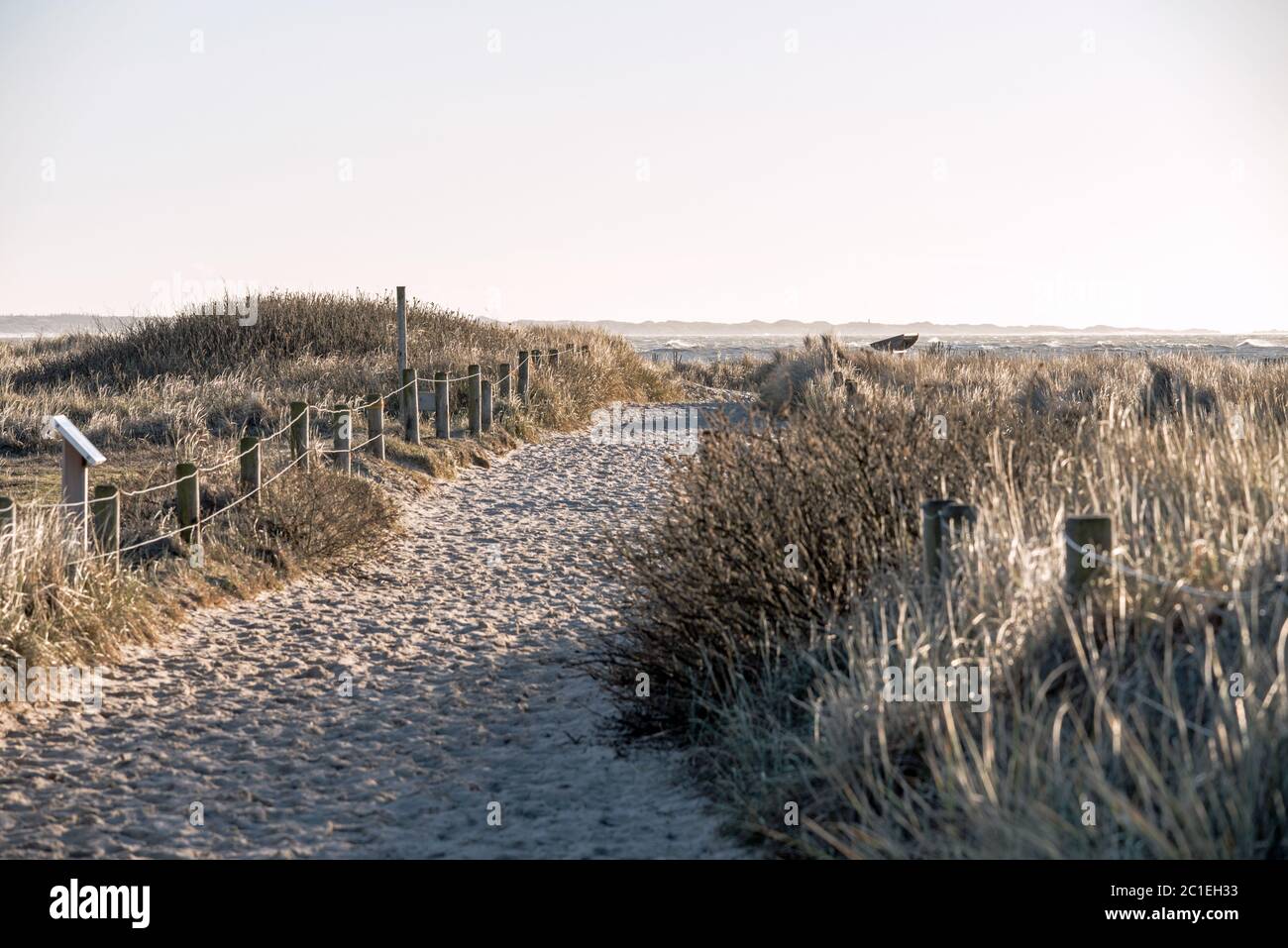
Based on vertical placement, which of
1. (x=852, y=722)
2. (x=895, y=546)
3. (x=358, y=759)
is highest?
(x=895, y=546)

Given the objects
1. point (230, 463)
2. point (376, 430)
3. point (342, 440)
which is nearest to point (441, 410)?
point (376, 430)

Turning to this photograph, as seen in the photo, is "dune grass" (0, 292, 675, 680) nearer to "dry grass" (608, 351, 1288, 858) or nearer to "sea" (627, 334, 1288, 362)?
"dry grass" (608, 351, 1288, 858)

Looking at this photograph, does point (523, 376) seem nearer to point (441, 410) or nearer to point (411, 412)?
point (441, 410)

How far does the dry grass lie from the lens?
3.38 meters

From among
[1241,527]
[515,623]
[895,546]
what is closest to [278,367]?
[515,623]

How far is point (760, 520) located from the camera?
5.68m

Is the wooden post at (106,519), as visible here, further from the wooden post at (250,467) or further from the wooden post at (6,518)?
the wooden post at (250,467)

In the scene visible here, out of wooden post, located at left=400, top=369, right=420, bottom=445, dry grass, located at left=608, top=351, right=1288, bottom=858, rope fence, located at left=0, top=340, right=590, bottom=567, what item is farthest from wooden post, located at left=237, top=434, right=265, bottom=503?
wooden post, located at left=400, top=369, right=420, bottom=445

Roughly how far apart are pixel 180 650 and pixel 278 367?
46.1 ft

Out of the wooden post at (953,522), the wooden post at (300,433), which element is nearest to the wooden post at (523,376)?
the wooden post at (300,433)

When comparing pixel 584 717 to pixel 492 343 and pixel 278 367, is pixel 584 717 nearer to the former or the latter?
pixel 278 367

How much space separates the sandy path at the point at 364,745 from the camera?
4719 millimetres

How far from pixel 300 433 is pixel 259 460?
1369 mm

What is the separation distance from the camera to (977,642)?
4.33m
